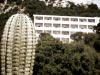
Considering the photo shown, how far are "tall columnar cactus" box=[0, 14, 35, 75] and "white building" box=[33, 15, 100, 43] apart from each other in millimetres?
38297

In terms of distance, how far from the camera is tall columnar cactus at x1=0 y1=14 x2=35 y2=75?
528 inches

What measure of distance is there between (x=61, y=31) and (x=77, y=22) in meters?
2.38

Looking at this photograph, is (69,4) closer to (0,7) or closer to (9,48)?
(0,7)

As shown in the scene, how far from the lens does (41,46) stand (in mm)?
23234

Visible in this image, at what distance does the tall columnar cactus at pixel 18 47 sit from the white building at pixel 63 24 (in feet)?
126

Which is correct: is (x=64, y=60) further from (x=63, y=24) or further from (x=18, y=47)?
(x=63, y=24)

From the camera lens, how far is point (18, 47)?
13.5 metres

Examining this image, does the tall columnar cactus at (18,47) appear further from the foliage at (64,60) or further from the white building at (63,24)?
the white building at (63,24)

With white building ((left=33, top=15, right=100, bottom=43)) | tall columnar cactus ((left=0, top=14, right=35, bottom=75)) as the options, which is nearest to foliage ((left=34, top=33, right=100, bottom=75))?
tall columnar cactus ((left=0, top=14, right=35, bottom=75))

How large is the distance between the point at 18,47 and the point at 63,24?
40793mm

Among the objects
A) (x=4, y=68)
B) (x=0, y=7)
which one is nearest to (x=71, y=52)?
(x=4, y=68)

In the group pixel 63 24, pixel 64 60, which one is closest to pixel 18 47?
pixel 64 60

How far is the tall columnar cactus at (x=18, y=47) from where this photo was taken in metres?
13.4

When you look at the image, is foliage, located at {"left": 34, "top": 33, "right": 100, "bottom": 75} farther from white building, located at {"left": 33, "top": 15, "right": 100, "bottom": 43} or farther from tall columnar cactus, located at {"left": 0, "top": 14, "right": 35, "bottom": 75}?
white building, located at {"left": 33, "top": 15, "right": 100, "bottom": 43}
